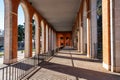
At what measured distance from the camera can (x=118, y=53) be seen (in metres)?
9.43

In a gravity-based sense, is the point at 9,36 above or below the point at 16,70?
above

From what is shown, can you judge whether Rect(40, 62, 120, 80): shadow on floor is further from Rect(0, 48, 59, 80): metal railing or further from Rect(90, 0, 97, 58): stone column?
Rect(90, 0, 97, 58): stone column

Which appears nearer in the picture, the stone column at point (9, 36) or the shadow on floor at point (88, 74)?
the shadow on floor at point (88, 74)

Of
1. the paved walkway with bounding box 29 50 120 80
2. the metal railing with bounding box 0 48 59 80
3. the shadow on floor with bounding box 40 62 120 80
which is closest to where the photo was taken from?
the metal railing with bounding box 0 48 59 80

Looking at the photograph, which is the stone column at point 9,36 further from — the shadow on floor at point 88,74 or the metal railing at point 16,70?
the shadow on floor at point 88,74

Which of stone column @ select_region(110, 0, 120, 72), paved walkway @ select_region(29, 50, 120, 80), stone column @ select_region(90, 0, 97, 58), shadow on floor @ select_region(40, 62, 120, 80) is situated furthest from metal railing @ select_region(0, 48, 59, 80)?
stone column @ select_region(90, 0, 97, 58)

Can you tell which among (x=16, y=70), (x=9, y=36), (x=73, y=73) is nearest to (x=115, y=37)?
(x=73, y=73)

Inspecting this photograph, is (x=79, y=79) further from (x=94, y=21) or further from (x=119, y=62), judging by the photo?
(x=94, y=21)

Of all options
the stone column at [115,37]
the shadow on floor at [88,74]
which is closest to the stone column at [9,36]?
the shadow on floor at [88,74]

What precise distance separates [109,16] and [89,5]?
7.99 meters

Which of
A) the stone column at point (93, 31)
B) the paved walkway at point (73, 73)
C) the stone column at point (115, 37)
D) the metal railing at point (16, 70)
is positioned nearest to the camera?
the metal railing at point (16, 70)

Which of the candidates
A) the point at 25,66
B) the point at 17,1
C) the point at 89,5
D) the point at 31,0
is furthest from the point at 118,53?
the point at 31,0

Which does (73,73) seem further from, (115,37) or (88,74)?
(115,37)

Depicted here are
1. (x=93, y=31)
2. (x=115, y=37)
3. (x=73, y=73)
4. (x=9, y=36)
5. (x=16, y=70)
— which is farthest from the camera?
(x=93, y=31)
